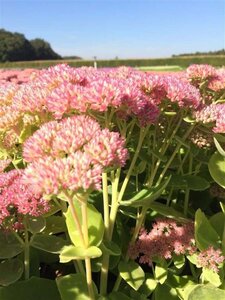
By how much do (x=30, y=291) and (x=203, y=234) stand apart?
51 centimetres

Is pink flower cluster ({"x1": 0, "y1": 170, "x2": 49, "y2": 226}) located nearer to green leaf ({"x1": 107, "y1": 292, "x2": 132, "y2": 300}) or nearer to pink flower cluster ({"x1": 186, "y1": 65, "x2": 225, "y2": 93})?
green leaf ({"x1": 107, "y1": 292, "x2": 132, "y2": 300})

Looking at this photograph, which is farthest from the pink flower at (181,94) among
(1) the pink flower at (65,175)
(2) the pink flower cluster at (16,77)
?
(2) the pink flower cluster at (16,77)

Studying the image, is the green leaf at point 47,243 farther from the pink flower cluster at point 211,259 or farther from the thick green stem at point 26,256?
the pink flower cluster at point 211,259

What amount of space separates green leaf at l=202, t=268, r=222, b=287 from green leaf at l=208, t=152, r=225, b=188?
9.7 inches

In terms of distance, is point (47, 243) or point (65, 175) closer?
point (65, 175)

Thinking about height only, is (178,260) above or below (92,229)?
below

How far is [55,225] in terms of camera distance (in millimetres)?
1426

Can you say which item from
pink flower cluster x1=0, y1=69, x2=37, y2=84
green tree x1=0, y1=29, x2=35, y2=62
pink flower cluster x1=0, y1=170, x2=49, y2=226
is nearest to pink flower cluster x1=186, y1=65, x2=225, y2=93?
pink flower cluster x1=0, y1=170, x2=49, y2=226

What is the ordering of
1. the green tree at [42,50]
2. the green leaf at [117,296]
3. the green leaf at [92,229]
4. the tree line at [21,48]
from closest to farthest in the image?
the green leaf at [92,229] → the green leaf at [117,296] → the tree line at [21,48] → the green tree at [42,50]

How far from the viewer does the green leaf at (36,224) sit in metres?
1.25

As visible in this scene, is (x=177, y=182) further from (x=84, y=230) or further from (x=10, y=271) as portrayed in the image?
(x=10, y=271)

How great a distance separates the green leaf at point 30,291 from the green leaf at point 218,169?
0.57m

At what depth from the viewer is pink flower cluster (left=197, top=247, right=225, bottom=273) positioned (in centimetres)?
124

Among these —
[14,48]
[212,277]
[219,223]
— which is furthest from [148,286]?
[14,48]
